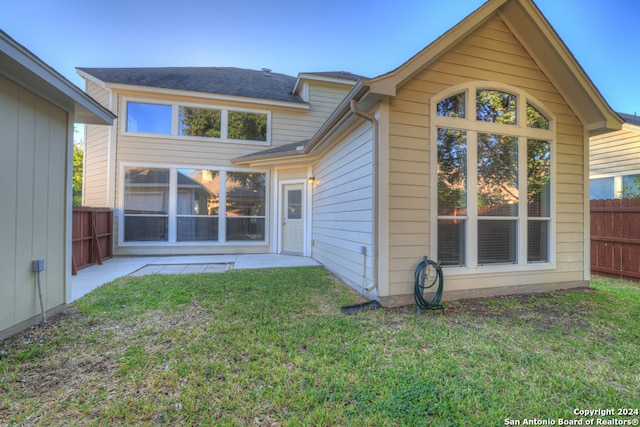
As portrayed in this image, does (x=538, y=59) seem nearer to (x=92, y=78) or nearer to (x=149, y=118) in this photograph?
(x=149, y=118)

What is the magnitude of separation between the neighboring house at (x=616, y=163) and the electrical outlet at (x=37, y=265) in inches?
468

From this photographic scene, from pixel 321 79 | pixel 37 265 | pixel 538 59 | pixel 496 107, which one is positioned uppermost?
pixel 321 79

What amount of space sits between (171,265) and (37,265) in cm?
355

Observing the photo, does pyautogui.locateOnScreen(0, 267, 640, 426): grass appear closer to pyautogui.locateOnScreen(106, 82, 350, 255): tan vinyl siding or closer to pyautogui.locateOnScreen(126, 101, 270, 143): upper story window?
pyautogui.locateOnScreen(106, 82, 350, 255): tan vinyl siding

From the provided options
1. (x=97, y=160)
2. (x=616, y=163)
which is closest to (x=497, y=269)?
(x=616, y=163)

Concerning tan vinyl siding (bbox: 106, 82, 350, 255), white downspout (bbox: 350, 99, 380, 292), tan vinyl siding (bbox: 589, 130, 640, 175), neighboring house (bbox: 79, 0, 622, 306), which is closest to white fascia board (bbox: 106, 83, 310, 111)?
tan vinyl siding (bbox: 106, 82, 350, 255)

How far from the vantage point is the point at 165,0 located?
8602mm

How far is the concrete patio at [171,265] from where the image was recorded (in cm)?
516

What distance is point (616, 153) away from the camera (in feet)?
26.5

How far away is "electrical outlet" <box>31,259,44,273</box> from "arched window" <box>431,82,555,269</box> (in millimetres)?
4816

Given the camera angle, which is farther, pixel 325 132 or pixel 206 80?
pixel 206 80

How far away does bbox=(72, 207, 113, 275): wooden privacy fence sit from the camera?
5.83m

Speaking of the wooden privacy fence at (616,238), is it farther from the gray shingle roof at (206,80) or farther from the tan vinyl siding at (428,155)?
the gray shingle roof at (206,80)

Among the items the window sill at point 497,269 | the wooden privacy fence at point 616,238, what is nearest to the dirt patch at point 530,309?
the window sill at point 497,269
